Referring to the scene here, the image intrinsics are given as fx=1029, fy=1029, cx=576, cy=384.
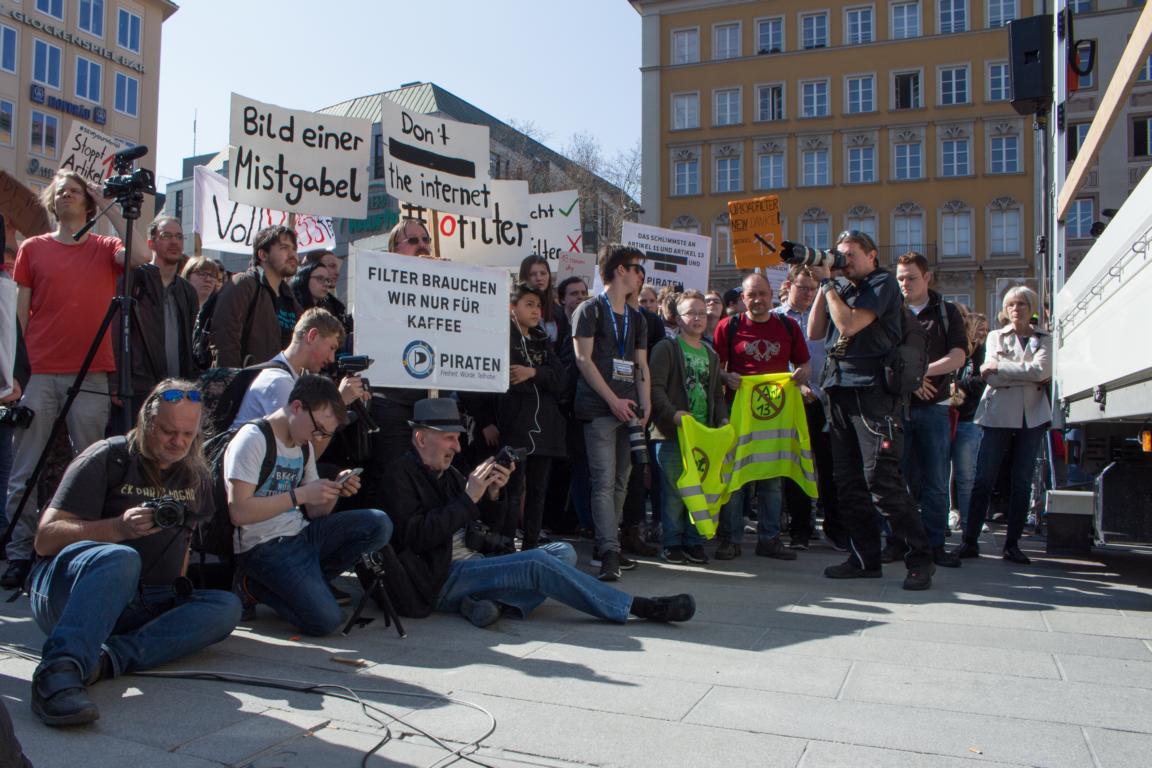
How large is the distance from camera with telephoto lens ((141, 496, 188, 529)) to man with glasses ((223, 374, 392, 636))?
2.22ft

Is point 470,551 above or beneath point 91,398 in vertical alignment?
beneath

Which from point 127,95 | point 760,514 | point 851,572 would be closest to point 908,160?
point 127,95

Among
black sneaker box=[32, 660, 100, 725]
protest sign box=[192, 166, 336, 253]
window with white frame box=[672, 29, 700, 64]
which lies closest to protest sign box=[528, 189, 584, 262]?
protest sign box=[192, 166, 336, 253]

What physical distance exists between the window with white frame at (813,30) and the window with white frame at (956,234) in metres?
10.3

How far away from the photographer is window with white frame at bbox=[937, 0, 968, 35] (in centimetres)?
4741

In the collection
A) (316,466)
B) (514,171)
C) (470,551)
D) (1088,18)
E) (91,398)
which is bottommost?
→ (470,551)

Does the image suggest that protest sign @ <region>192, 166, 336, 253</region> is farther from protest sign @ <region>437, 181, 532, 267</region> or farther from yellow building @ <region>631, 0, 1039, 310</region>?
yellow building @ <region>631, 0, 1039, 310</region>

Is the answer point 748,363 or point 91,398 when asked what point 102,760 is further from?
point 748,363

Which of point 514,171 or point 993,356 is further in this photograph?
point 514,171

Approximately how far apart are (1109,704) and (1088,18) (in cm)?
633

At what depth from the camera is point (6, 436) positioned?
6.84 meters

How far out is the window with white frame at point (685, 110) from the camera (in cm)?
5066

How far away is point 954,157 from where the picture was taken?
47.6 meters

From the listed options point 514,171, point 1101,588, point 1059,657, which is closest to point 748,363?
point 1101,588
